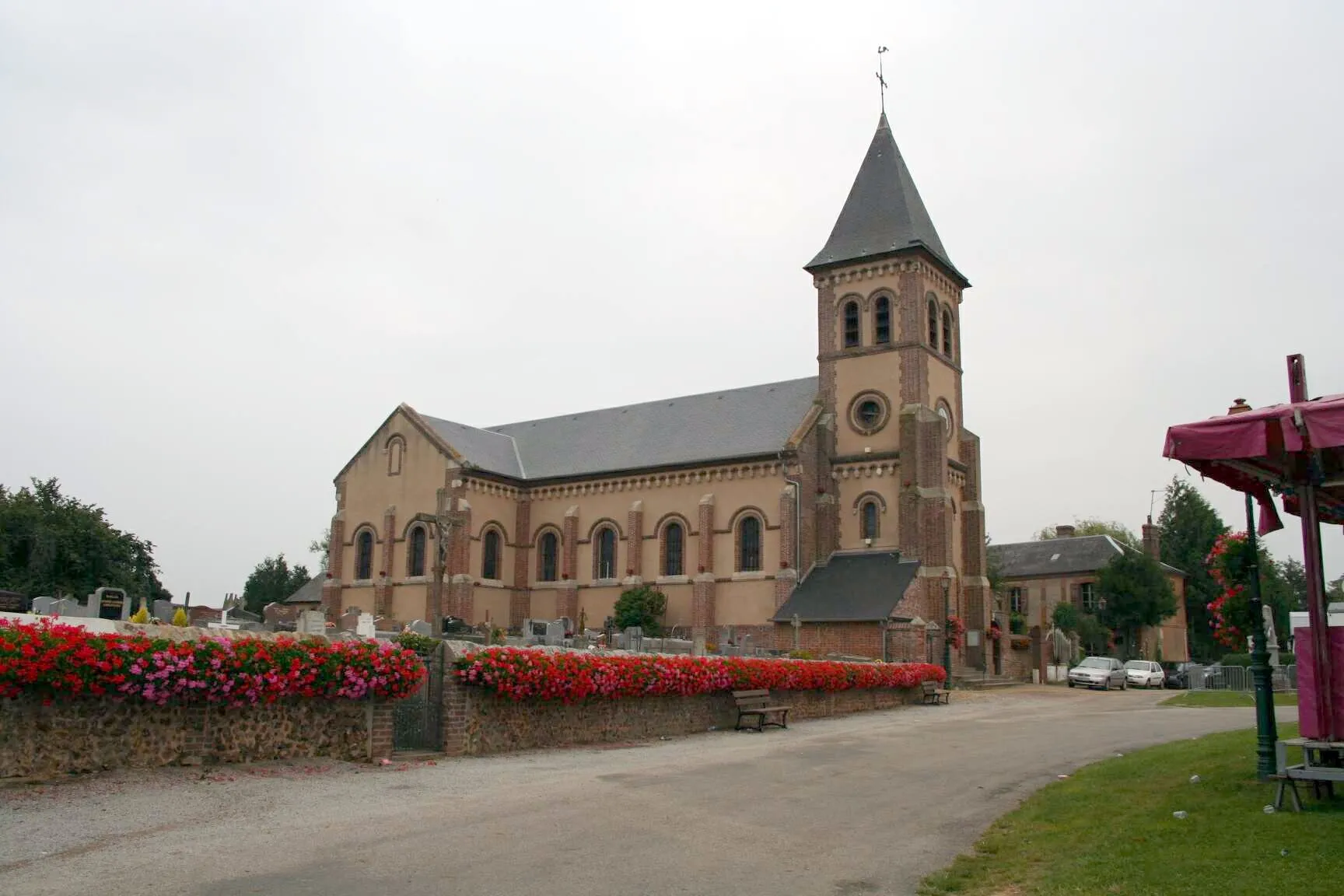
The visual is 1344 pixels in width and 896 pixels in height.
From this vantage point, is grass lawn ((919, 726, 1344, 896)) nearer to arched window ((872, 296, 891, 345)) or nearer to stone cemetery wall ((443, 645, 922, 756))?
stone cemetery wall ((443, 645, 922, 756))

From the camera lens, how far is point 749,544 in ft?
Result: 142

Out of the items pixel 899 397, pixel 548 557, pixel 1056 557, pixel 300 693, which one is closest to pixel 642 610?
pixel 548 557

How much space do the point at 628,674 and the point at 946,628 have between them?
21630 mm

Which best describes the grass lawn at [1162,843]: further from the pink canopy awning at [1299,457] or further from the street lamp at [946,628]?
the street lamp at [946,628]

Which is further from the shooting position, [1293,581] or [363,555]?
[1293,581]

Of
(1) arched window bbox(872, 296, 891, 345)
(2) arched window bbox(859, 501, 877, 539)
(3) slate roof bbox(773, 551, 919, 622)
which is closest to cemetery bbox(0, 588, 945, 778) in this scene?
(3) slate roof bbox(773, 551, 919, 622)

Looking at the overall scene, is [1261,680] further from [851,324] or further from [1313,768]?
[851,324]

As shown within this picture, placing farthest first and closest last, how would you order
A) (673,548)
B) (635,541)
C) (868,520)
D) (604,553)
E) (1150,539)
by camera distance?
1. (1150,539)
2. (604,553)
3. (635,541)
4. (673,548)
5. (868,520)

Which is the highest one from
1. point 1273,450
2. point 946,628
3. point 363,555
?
point 363,555

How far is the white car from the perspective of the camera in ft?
146

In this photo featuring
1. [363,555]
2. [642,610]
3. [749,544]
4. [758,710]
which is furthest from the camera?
[363,555]

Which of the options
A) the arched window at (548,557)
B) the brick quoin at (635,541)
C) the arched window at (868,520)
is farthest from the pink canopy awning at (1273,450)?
the arched window at (548,557)

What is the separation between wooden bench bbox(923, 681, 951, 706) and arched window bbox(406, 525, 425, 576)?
77.3ft

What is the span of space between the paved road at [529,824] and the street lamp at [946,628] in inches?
802
